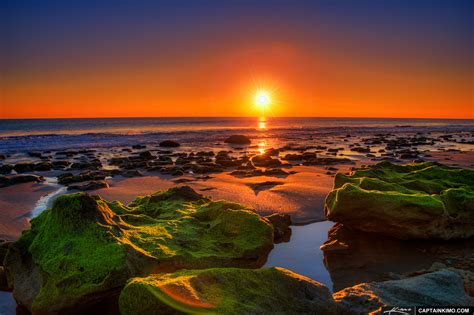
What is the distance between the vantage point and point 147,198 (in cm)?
948

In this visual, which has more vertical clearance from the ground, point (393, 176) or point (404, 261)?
point (393, 176)

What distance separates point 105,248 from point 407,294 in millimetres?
4427

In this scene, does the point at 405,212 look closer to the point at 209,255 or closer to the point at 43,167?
the point at 209,255

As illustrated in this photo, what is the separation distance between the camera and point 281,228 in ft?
28.0

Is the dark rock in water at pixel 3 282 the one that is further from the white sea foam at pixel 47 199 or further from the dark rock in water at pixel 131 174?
the dark rock in water at pixel 131 174

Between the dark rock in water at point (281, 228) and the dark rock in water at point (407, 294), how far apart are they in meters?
3.18

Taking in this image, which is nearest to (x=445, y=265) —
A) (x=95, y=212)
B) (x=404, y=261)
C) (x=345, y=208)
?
(x=404, y=261)

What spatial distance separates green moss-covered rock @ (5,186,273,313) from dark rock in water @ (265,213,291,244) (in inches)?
30.4

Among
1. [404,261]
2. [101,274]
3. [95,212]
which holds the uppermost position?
[95,212]

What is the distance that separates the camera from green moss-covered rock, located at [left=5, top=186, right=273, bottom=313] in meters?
4.95

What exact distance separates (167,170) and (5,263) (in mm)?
12423

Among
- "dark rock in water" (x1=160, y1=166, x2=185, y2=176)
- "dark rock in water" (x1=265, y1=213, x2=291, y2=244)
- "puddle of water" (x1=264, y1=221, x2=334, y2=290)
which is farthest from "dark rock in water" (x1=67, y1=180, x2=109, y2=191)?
"puddle of water" (x1=264, y1=221, x2=334, y2=290)

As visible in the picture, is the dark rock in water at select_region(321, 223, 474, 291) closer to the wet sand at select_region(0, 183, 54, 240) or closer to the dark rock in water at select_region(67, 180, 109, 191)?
the wet sand at select_region(0, 183, 54, 240)

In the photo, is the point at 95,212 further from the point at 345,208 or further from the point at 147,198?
the point at 345,208
